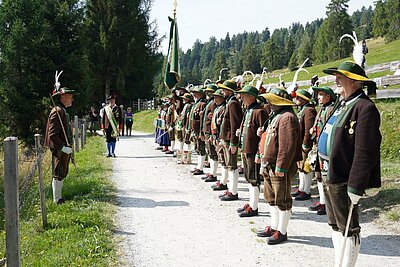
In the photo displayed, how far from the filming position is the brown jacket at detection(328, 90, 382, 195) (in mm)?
4027

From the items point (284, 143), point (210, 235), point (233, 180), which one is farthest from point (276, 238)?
point (233, 180)

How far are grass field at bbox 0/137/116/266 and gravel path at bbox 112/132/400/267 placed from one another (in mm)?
269

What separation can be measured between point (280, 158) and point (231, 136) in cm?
257

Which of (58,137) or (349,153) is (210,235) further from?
(58,137)

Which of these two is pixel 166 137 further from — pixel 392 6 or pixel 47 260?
pixel 392 6

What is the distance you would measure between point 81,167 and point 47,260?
7.34 meters

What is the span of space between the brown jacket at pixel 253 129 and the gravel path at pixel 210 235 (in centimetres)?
119

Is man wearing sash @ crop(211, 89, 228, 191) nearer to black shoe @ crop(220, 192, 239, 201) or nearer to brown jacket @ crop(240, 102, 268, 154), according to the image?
black shoe @ crop(220, 192, 239, 201)

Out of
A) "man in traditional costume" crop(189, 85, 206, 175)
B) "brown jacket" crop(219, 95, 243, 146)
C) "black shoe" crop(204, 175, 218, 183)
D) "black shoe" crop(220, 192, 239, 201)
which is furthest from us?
"man in traditional costume" crop(189, 85, 206, 175)

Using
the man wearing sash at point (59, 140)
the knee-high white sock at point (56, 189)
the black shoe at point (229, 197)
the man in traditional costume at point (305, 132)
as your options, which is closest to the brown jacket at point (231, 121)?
the black shoe at point (229, 197)

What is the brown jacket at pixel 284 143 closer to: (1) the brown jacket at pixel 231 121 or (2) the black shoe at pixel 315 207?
(2) the black shoe at pixel 315 207

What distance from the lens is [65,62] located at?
2398 centimetres

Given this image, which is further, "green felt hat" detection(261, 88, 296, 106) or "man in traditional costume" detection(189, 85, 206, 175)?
"man in traditional costume" detection(189, 85, 206, 175)

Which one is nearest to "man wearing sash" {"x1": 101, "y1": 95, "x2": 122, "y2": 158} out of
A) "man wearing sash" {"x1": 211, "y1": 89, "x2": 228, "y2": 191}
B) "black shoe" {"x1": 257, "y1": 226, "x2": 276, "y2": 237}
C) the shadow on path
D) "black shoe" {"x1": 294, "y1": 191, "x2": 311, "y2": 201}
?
"man wearing sash" {"x1": 211, "y1": 89, "x2": 228, "y2": 191}
